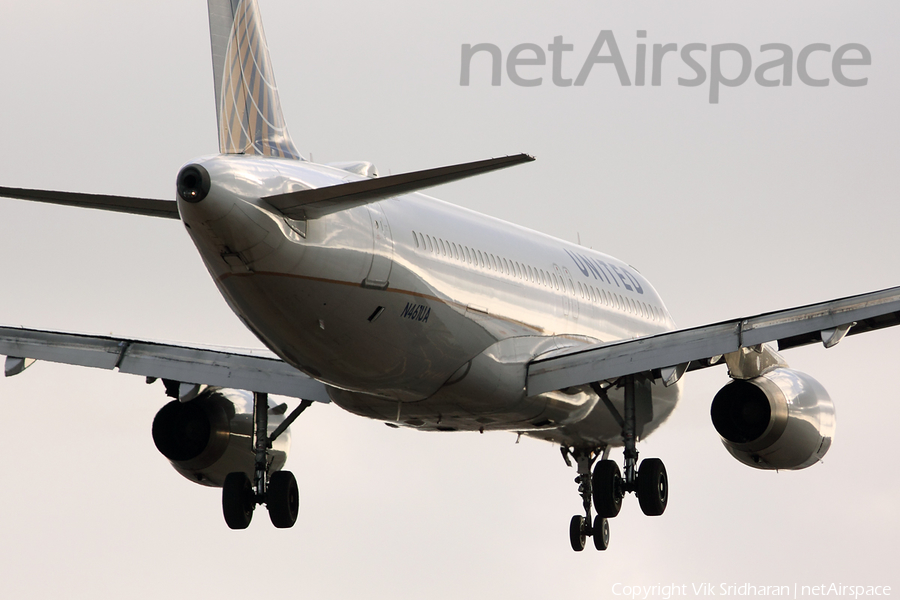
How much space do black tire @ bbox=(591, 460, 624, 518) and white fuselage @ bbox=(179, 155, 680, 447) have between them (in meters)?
1.54

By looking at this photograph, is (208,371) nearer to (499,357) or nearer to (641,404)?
(499,357)

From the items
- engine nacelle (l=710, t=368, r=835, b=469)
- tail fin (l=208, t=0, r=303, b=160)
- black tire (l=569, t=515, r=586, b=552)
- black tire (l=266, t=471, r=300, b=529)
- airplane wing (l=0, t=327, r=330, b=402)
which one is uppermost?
tail fin (l=208, t=0, r=303, b=160)

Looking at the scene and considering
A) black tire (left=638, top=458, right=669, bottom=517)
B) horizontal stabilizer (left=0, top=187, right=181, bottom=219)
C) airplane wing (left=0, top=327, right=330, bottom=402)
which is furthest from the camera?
airplane wing (left=0, top=327, right=330, bottom=402)

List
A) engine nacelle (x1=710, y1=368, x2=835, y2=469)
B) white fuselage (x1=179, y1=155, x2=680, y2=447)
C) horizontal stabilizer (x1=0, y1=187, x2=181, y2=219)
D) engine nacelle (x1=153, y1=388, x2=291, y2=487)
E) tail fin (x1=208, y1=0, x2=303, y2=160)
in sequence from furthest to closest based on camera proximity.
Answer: engine nacelle (x1=153, y1=388, x2=291, y2=487) → engine nacelle (x1=710, y1=368, x2=835, y2=469) → tail fin (x1=208, y1=0, x2=303, y2=160) → white fuselage (x1=179, y1=155, x2=680, y2=447) → horizontal stabilizer (x1=0, y1=187, x2=181, y2=219)

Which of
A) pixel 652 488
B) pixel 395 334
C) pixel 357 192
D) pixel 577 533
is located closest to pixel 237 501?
pixel 395 334

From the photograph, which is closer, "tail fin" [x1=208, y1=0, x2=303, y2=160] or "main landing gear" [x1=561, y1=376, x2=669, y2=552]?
"tail fin" [x1=208, y1=0, x2=303, y2=160]

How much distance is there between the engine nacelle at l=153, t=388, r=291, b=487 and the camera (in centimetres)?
2572

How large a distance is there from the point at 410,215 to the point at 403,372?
2.32m

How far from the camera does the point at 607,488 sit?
928 inches

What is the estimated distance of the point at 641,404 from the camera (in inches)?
1011

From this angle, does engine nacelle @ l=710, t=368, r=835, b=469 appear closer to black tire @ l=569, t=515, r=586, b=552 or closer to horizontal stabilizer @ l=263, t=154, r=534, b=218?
black tire @ l=569, t=515, r=586, b=552

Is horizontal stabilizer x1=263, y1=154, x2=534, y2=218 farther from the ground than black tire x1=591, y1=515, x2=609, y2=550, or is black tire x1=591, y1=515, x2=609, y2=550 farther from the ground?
horizontal stabilizer x1=263, y1=154, x2=534, y2=218

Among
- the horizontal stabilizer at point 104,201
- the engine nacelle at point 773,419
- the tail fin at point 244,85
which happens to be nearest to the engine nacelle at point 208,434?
the tail fin at point 244,85

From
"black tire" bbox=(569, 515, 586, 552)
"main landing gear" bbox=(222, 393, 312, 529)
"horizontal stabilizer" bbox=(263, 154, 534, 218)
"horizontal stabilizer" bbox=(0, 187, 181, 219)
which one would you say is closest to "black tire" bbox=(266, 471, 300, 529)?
"main landing gear" bbox=(222, 393, 312, 529)
